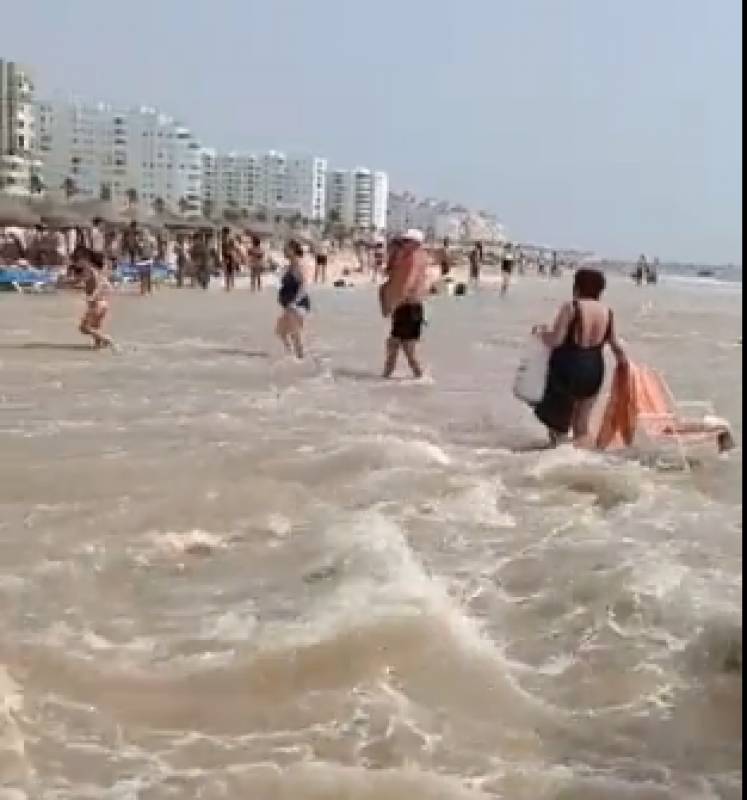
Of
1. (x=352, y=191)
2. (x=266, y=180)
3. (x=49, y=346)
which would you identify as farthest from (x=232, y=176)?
(x=49, y=346)

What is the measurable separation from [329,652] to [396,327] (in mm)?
8481

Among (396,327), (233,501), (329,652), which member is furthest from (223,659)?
(396,327)

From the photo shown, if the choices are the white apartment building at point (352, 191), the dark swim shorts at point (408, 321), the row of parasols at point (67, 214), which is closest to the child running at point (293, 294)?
the dark swim shorts at point (408, 321)

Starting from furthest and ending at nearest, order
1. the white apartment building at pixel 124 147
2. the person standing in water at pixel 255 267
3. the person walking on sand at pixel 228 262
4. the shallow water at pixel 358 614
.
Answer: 1. the white apartment building at pixel 124 147
2. the person walking on sand at pixel 228 262
3. the person standing in water at pixel 255 267
4. the shallow water at pixel 358 614

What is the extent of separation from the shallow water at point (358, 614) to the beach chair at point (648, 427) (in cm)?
20

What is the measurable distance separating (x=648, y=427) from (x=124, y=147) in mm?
143838

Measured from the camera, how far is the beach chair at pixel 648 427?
27.2 ft

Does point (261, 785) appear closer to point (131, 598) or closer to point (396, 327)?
point (131, 598)

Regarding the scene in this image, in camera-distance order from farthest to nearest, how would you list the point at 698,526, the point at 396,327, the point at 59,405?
the point at 396,327
the point at 59,405
the point at 698,526

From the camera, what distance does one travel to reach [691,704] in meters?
3.92

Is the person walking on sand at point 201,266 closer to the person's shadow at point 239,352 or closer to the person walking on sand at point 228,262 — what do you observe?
the person walking on sand at point 228,262

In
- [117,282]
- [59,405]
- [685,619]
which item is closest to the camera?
[685,619]

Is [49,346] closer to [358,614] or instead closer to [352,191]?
[358,614]

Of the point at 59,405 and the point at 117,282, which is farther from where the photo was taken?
the point at 117,282
